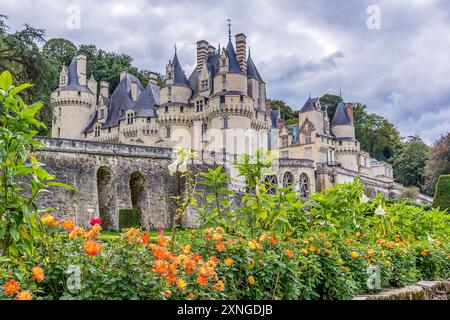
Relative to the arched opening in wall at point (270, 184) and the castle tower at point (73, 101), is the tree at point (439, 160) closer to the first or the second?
the arched opening in wall at point (270, 184)

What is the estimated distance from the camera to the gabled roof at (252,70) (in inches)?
1415

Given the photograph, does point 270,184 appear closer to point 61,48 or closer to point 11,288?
point 11,288

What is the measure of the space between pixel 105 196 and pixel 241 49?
54.8ft

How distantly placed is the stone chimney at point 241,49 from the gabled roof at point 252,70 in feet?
3.79

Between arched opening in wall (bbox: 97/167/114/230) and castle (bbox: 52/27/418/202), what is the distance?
21.4 ft

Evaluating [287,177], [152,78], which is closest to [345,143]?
[287,177]

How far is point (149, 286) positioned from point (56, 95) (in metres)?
41.6

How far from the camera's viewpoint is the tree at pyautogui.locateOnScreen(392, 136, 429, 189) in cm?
5916

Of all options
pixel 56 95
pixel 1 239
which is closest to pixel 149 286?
pixel 1 239

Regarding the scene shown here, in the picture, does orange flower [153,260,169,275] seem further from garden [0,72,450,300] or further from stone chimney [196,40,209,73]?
stone chimney [196,40,209,73]

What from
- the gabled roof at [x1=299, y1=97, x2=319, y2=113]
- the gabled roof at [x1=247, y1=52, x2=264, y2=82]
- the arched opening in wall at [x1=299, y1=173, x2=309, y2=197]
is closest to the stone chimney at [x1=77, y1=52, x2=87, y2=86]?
the gabled roof at [x1=247, y1=52, x2=264, y2=82]

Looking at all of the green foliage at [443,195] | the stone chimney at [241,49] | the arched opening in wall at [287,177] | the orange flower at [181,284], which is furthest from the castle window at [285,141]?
the orange flower at [181,284]

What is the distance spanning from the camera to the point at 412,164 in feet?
195
